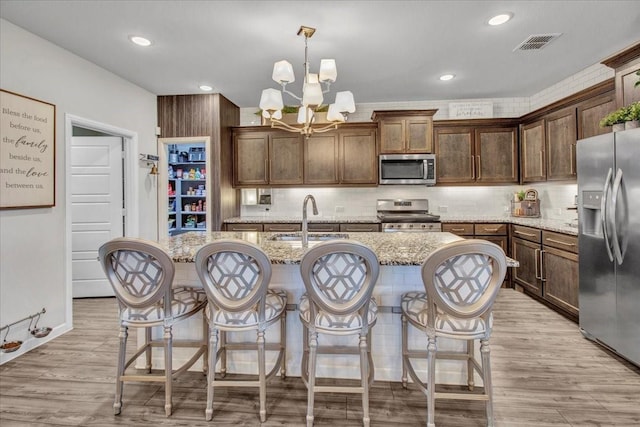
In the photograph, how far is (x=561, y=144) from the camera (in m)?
3.78

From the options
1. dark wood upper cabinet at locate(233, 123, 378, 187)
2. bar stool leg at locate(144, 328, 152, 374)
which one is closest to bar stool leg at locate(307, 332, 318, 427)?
bar stool leg at locate(144, 328, 152, 374)

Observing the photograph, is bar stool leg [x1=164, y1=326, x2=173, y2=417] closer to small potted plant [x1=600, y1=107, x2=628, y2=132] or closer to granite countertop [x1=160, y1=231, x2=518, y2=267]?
granite countertop [x1=160, y1=231, x2=518, y2=267]

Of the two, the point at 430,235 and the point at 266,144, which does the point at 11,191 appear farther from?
the point at 430,235

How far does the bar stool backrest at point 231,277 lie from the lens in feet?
5.79

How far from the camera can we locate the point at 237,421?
1879 millimetres

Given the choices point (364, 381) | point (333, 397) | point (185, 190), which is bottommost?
point (333, 397)

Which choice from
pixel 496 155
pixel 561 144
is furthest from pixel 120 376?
pixel 496 155

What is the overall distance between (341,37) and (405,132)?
1972 mm

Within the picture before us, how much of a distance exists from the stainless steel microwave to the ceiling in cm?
94

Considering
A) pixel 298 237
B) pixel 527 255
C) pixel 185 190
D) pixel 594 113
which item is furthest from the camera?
pixel 185 190

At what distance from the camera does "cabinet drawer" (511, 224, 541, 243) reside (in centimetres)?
375

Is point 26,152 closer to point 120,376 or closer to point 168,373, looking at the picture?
point 120,376

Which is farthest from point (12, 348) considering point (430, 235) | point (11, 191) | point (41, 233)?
point (430, 235)

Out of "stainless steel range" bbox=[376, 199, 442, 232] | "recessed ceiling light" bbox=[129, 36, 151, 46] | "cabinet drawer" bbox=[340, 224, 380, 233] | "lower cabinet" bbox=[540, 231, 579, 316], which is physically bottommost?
"lower cabinet" bbox=[540, 231, 579, 316]
